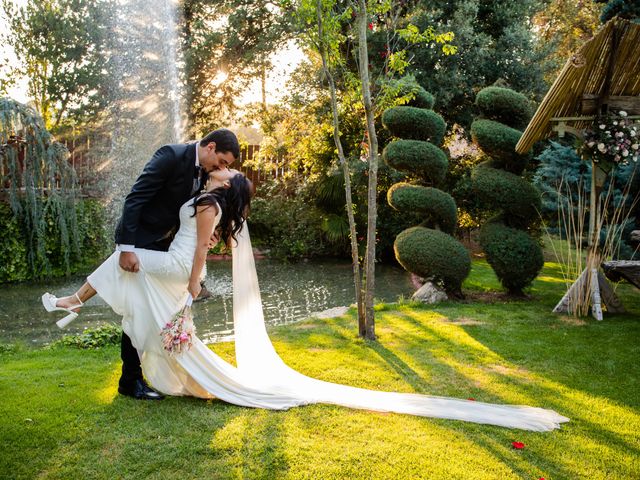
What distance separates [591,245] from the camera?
6766 millimetres

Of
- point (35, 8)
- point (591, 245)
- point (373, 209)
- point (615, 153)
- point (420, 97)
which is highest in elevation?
point (35, 8)

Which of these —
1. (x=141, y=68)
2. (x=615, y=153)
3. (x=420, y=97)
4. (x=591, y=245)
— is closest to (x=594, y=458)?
(x=591, y=245)

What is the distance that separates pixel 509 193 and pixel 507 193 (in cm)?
3

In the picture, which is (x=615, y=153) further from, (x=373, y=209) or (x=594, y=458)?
(x=594, y=458)

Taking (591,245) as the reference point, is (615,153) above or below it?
above

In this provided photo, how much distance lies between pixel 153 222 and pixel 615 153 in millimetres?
5767

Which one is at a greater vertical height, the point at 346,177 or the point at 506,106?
the point at 506,106

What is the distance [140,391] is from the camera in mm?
3943

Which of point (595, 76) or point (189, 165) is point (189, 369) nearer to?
point (189, 165)

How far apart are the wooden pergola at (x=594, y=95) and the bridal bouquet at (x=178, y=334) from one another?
17.4ft

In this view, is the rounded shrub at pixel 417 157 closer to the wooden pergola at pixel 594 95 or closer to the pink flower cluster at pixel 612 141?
the wooden pergola at pixel 594 95

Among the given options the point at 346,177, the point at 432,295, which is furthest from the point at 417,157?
the point at 346,177

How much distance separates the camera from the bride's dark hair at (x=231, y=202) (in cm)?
381

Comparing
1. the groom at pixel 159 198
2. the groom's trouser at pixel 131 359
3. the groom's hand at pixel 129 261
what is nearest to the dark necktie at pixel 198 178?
the groom at pixel 159 198
